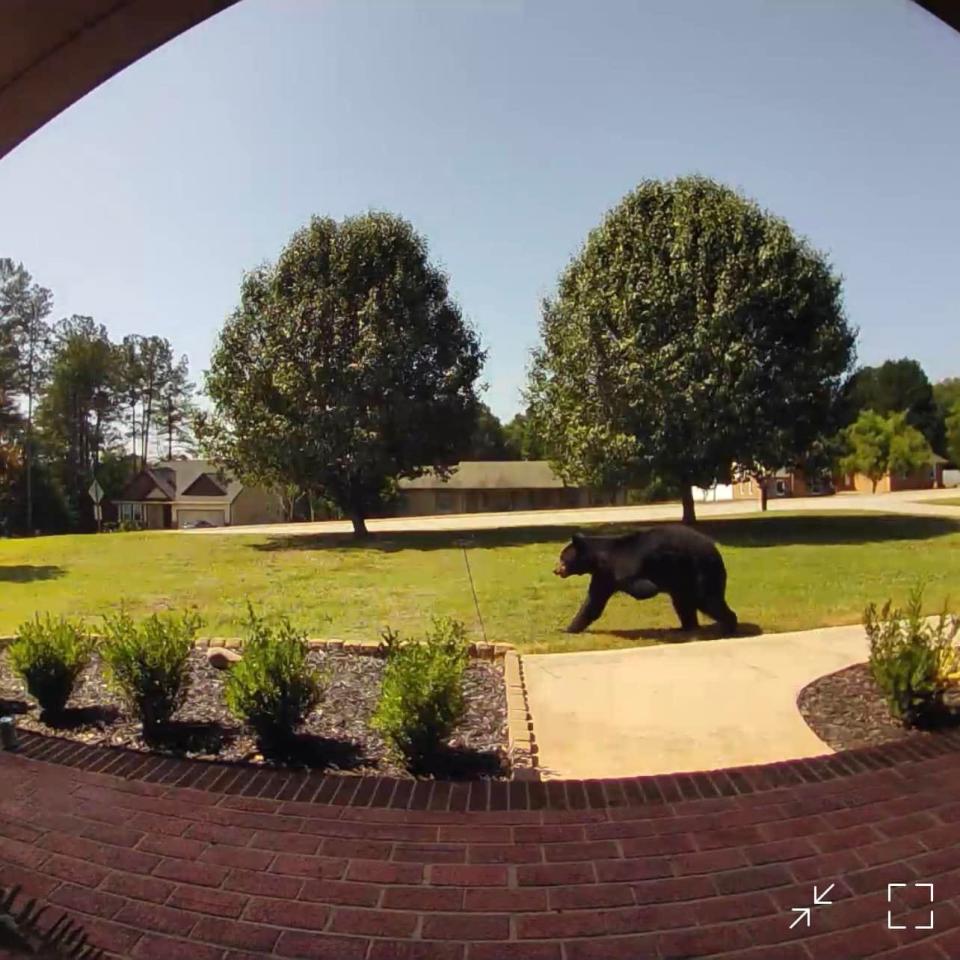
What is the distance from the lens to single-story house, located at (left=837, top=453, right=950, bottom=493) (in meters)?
5.05

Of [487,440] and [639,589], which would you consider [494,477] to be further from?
[639,589]

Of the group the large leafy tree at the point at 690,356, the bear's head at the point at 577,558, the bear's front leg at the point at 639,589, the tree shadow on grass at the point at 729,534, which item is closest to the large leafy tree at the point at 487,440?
the large leafy tree at the point at 690,356

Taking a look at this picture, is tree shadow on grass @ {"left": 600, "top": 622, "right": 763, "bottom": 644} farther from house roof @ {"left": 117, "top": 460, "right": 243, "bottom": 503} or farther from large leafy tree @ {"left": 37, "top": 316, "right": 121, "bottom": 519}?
large leafy tree @ {"left": 37, "top": 316, "right": 121, "bottom": 519}

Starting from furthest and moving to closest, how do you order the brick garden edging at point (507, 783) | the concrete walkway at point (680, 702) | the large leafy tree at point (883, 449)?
1. the large leafy tree at point (883, 449)
2. the concrete walkway at point (680, 702)
3. the brick garden edging at point (507, 783)

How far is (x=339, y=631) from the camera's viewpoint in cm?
450

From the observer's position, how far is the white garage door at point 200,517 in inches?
190

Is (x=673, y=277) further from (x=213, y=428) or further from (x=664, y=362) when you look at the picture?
(x=213, y=428)

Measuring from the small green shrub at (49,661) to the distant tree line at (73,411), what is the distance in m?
0.67

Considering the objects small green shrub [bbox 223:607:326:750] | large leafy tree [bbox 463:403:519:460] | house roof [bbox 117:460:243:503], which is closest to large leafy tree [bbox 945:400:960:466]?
large leafy tree [bbox 463:403:519:460]

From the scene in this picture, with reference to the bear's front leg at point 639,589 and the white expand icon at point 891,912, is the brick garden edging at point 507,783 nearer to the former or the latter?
the white expand icon at point 891,912

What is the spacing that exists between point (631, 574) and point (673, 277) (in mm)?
1770

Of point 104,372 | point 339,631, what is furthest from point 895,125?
point 104,372

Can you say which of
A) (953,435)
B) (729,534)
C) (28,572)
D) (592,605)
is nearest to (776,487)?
(729,534)

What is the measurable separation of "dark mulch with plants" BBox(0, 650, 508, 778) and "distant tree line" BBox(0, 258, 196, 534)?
103 cm
